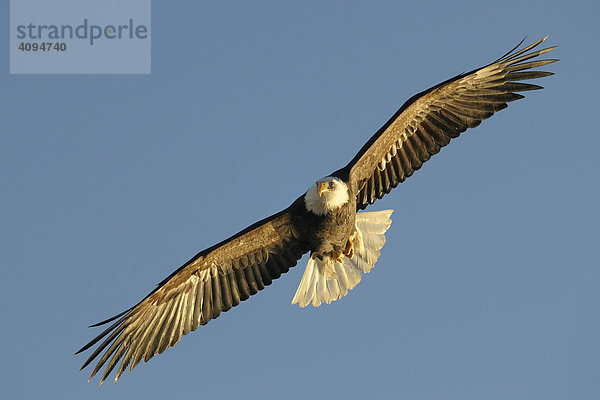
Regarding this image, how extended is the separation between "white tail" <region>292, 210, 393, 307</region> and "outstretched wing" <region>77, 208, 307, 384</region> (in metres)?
0.45

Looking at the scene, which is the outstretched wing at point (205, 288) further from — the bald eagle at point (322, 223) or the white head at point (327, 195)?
the white head at point (327, 195)

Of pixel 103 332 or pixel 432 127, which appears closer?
pixel 103 332

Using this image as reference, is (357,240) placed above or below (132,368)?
above

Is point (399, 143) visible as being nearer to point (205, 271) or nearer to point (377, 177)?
point (377, 177)

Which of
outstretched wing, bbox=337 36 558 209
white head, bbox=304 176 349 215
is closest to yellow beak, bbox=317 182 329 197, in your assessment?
white head, bbox=304 176 349 215

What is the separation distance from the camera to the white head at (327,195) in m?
9.93

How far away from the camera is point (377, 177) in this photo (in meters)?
10.6

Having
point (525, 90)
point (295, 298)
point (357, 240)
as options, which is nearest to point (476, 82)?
point (525, 90)

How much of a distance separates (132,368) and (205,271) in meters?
1.27

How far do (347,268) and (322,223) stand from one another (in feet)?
3.54

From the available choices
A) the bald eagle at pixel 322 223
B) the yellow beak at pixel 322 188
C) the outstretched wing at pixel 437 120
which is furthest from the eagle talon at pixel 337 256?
the yellow beak at pixel 322 188

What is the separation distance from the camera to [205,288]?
410 inches

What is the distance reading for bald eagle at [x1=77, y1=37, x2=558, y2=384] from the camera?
10188mm

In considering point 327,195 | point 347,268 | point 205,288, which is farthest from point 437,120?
point 205,288
